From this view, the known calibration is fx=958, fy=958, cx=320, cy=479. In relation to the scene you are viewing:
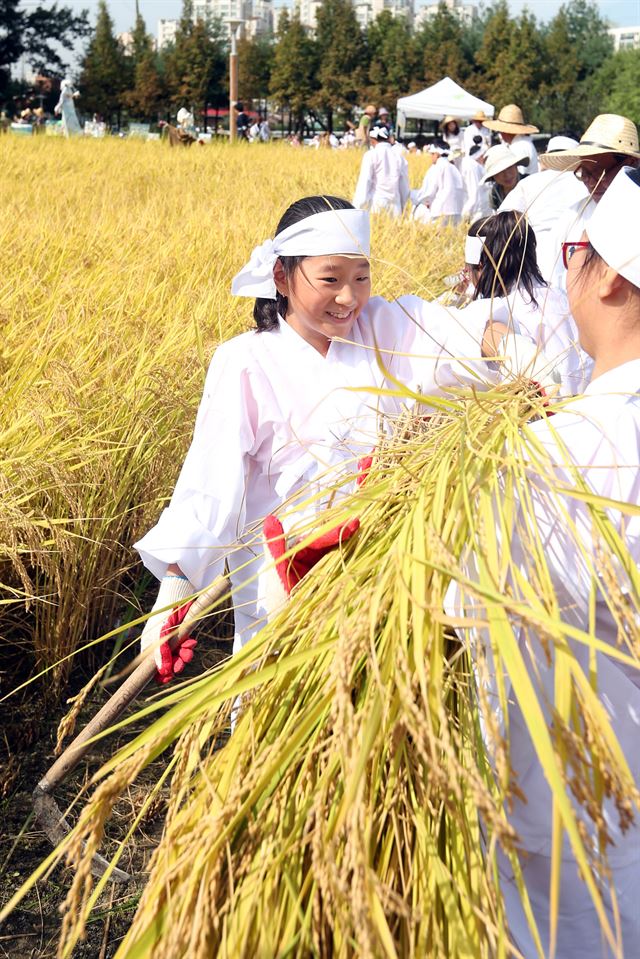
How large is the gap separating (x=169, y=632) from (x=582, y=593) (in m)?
0.66

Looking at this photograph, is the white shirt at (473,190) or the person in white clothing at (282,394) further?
the white shirt at (473,190)

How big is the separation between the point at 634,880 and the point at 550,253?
7.79 ft

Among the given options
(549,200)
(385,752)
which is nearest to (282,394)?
(385,752)

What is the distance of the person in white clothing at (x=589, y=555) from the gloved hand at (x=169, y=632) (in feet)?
1.80

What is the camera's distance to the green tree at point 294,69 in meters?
39.2

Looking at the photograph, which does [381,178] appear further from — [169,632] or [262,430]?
[169,632]

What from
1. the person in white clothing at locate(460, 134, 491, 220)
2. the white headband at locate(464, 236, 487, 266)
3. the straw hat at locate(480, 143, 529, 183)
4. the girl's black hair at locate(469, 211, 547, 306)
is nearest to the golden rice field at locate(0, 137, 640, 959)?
the girl's black hair at locate(469, 211, 547, 306)

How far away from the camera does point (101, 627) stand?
8.98 feet

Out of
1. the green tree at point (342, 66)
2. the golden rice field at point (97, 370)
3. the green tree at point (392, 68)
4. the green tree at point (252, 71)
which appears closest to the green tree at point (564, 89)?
the green tree at point (392, 68)

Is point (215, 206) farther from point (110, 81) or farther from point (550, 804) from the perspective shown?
point (110, 81)

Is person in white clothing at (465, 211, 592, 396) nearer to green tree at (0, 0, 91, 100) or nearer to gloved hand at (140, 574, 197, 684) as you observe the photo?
gloved hand at (140, 574, 197, 684)

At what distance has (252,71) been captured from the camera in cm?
4403

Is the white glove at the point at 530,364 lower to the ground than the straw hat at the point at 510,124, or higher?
lower

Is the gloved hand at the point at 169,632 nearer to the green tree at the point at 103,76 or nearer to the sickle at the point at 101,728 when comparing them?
the sickle at the point at 101,728
